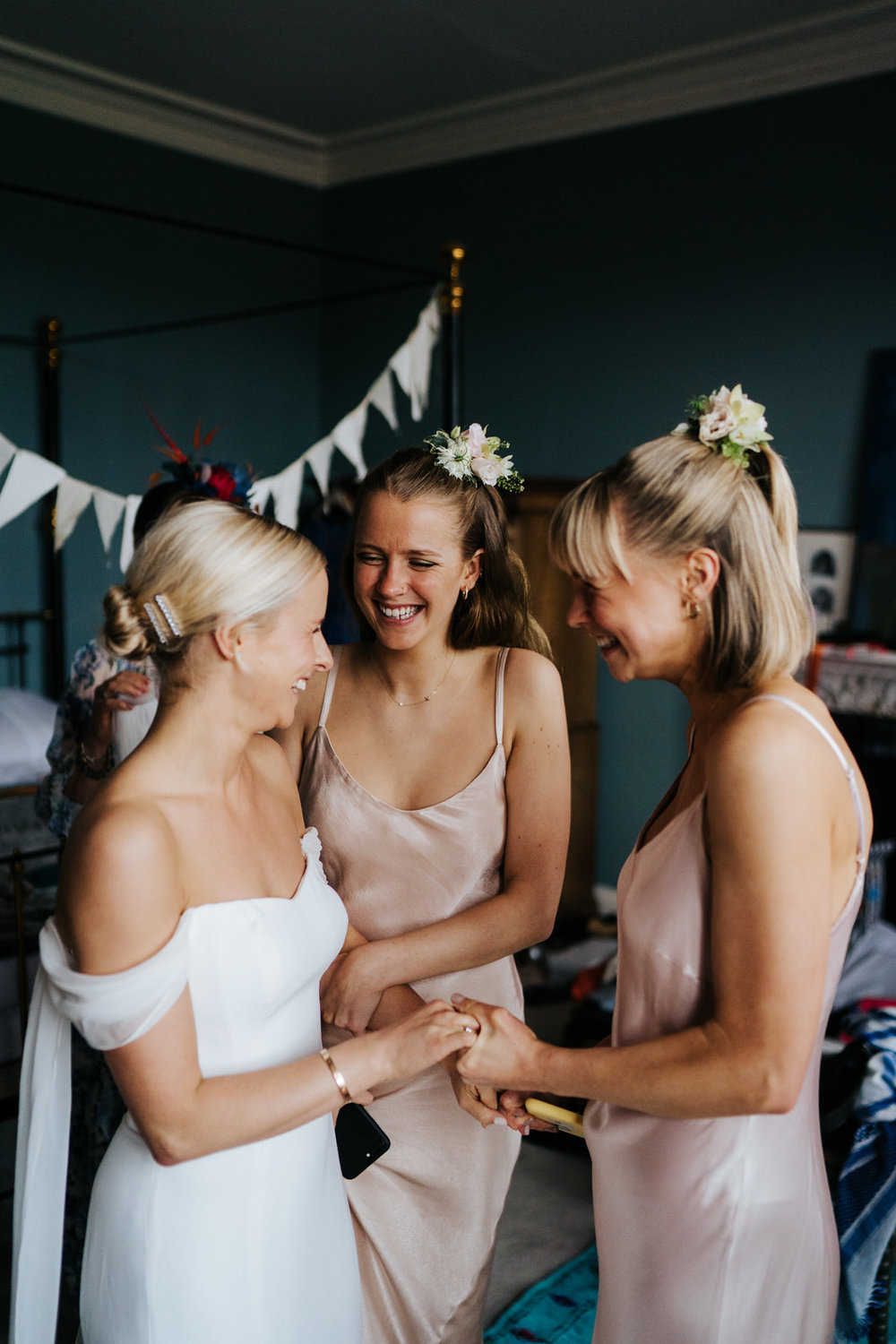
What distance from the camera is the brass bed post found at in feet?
9.63

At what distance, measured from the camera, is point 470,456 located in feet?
5.73

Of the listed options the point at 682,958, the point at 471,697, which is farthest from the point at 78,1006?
the point at 471,697

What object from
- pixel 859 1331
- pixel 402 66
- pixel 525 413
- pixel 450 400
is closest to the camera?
pixel 859 1331

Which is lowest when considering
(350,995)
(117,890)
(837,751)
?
(350,995)

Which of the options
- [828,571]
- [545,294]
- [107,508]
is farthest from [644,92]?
[107,508]

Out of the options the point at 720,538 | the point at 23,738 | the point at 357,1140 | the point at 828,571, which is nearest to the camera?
the point at 720,538

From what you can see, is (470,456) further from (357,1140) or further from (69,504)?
(69,504)

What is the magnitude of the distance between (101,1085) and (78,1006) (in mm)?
1033

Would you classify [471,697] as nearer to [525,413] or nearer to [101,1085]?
[101,1085]

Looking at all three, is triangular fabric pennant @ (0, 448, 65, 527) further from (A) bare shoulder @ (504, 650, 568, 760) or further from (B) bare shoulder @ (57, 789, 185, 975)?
(B) bare shoulder @ (57, 789, 185, 975)

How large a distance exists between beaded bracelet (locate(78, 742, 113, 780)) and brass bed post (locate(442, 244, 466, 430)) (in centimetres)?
122

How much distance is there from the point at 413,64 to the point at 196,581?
390 cm

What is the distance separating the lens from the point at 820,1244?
4.24ft

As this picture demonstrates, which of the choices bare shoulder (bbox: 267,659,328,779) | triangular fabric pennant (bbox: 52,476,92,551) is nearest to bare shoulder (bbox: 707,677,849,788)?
bare shoulder (bbox: 267,659,328,779)
